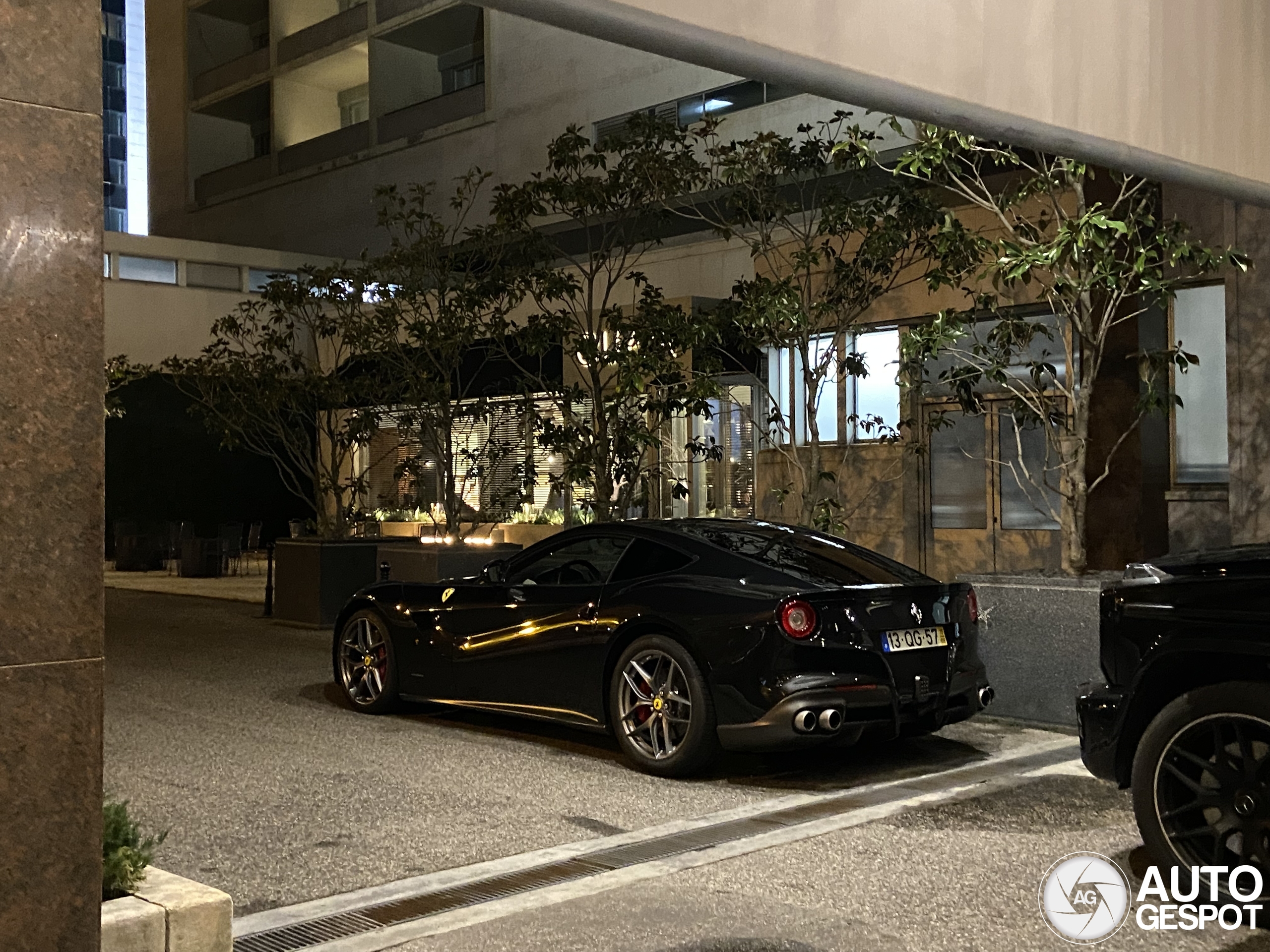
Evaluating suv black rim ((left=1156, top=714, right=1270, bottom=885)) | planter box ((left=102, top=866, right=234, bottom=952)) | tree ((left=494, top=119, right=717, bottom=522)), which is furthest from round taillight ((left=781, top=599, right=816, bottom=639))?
tree ((left=494, top=119, right=717, bottom=522))

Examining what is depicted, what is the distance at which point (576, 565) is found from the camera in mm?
8984

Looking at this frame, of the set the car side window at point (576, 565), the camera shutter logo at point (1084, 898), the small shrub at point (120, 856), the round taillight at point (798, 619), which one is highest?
the car side window at point (576, 565)

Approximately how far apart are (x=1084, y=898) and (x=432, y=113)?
30258 millimetres

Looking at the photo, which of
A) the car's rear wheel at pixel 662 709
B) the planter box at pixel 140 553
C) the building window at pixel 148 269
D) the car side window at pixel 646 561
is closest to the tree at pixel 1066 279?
the car side window at pixel 646 561

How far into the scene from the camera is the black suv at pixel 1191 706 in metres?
5.17

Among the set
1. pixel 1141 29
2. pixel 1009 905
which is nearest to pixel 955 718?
pixel 1009 905

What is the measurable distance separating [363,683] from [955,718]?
4274 millimetres

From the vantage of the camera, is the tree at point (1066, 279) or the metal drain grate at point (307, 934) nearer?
the metal drain grate at point (307, 934)

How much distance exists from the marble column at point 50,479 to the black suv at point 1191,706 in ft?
12.7

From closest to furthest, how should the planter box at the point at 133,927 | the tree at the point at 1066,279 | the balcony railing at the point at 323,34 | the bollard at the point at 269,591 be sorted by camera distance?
the planter box at the point at 133,927 → the tree at the point at 1066,279 → the bollard at the point at 269,591 → the balcony railing at the point at 323,34

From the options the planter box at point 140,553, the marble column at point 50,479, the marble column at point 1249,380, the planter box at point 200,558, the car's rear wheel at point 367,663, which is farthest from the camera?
the planter box at point 140,553

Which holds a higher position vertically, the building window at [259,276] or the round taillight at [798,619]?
the building window at [259,276]

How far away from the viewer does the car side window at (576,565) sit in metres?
8.77

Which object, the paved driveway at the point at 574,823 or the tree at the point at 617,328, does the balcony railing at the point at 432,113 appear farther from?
the paved driveway at the point at 574,823
